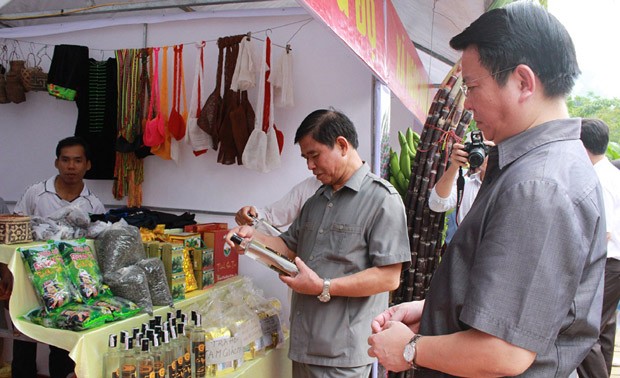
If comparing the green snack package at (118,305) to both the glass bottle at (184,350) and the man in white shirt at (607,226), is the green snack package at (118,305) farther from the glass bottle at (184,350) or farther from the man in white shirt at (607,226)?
the man in white shirt at (607,226)

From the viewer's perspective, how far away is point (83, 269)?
2.27m

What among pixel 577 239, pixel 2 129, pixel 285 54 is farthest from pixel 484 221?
pixel 2 129

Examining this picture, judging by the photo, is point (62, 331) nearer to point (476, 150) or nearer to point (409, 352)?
point (409, 352)

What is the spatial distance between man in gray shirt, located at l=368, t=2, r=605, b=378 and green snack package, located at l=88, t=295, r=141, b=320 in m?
1.56

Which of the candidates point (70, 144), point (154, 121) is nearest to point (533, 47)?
point (70, 144)

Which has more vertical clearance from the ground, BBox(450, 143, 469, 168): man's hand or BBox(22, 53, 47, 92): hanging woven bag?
BBox(22, 53, 47, 92): hanging woven bag

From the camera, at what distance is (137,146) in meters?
4.05

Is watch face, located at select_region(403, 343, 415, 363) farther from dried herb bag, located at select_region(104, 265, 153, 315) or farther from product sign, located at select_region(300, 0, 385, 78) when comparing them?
dried herb bag, located at select_region(104, 265, 153, 315)

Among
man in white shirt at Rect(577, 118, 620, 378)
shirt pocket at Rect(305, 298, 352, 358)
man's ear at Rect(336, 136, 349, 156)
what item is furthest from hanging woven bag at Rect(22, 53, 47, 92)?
man in white shirt at Rect(577, 118, 620, 378)

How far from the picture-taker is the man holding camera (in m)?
2.43

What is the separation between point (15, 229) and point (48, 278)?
1.21 feet

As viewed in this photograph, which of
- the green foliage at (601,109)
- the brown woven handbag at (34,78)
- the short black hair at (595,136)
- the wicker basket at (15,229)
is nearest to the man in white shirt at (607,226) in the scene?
the short black hair at (595,136)

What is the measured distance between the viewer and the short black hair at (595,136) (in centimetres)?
342

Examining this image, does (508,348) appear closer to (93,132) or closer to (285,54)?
(285,54)
